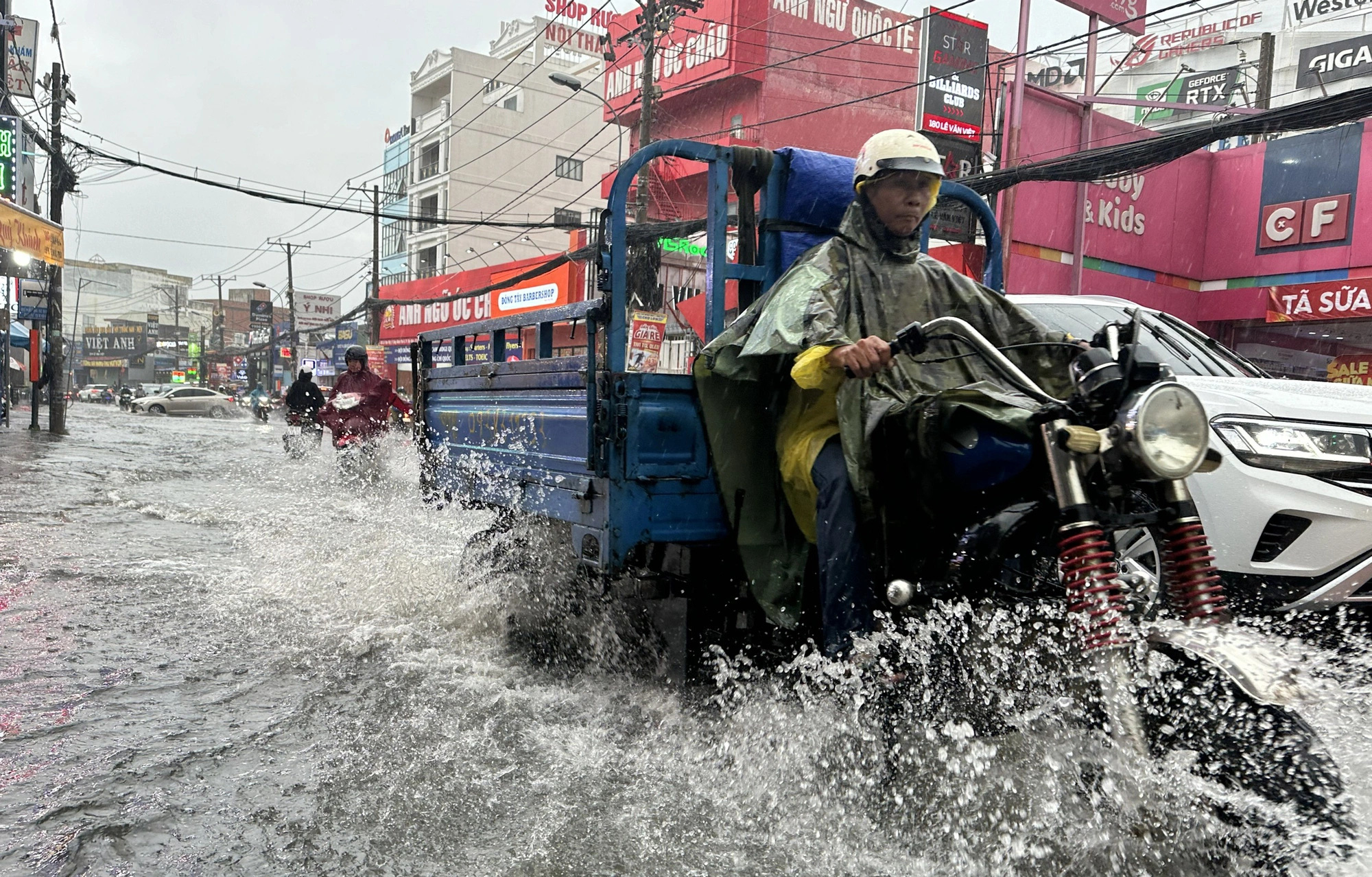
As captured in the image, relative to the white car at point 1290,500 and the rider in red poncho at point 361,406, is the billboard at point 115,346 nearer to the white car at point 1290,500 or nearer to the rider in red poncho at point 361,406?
the rider in red poncho at point 361,406

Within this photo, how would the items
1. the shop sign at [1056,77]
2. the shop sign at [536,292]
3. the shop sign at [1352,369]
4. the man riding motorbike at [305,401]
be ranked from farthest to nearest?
the shop sign at [1056,77] < the shop sign at [536,292] < the man riding motorbike at [305,401] < the shop sign at [1352,369]

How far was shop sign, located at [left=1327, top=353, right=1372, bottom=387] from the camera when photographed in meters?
13.4

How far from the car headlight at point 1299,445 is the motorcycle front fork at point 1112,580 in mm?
2131

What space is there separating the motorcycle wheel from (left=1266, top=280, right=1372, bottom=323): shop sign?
13427 millimetres

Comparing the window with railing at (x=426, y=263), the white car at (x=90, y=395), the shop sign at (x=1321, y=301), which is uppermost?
the window with railing at (x=426, y=263)

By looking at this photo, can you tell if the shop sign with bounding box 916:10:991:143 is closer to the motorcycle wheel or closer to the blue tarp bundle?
the blue tarp bundle

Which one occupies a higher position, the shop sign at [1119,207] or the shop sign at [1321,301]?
the shop sign at [1119,207]

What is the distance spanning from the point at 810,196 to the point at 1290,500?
7.27ft

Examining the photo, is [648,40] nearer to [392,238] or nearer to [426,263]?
[426,263]

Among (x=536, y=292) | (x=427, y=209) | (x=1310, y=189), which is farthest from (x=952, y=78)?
(x=427, y=209)

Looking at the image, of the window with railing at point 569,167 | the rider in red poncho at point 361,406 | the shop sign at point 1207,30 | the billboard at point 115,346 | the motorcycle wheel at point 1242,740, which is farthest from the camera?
the billboard at point 115,346

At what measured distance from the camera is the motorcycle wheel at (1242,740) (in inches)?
74.3

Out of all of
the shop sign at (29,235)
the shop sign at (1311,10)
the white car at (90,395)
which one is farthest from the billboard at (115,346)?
the shop sign at (1311,10)

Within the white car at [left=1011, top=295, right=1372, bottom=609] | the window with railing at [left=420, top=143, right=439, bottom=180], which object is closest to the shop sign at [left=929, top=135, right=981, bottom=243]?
the white car at [left=1011, top=295, right=1372, bottom=609]
